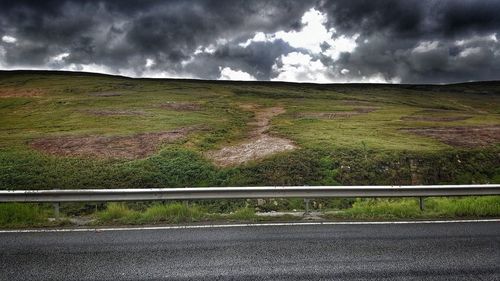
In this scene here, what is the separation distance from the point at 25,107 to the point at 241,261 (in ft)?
168

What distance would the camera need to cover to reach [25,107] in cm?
5019

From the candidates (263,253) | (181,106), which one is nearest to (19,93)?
(181,106)

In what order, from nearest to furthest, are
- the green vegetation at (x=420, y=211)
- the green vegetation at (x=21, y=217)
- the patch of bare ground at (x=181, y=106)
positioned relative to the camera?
1. the green vegetation at (x=21, y=217)
2. the green vegetation at (x=420, y=211)
3. the patch of bare ground at (x=181, y=106)

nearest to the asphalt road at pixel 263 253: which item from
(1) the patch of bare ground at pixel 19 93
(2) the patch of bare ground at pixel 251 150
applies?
→ (2) the patch of bare ground at pixel 251 150

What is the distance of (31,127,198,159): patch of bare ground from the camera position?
71.7 ft

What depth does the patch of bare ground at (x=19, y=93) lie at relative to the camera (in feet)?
203

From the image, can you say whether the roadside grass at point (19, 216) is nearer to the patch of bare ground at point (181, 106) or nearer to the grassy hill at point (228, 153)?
the grassy hill at point (228, 153)

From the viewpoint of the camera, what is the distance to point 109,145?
2442 centimetres

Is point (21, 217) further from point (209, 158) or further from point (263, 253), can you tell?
point (209, 158)

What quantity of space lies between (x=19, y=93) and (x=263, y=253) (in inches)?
2687

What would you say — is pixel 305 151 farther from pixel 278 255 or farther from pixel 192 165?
pixel 278 255

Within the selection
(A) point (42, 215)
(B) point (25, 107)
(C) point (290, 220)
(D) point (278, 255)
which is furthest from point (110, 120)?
(D) point (278, 255)

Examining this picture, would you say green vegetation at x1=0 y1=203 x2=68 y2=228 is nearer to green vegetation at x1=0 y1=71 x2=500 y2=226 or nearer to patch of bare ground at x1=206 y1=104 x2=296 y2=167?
green vegetation at x1=0 y1=71 x2=500 y2=226

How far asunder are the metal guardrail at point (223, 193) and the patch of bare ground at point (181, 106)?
118ft
